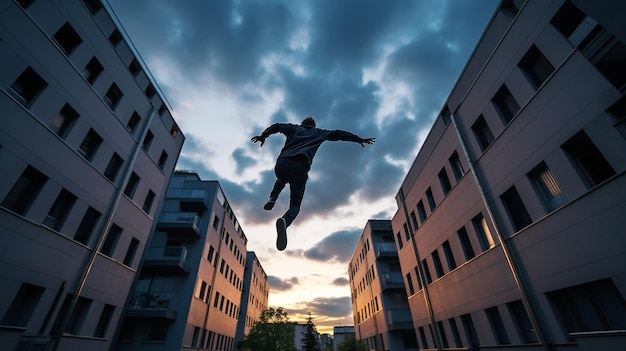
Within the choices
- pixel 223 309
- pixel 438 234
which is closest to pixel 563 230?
pixel 438 234

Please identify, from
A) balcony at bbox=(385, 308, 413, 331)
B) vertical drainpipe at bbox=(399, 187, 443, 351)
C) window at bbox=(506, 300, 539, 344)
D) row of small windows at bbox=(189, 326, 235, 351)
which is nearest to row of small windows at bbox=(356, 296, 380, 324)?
balcony at bbox=(385, 308, 413, 331)

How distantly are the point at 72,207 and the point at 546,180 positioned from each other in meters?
18.9

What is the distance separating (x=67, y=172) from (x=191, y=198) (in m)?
14.8

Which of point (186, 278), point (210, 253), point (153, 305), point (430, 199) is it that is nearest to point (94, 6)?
point (153, 305)

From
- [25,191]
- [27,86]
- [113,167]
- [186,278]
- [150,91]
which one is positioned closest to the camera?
[25,191]

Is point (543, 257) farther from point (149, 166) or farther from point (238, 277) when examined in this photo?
point (238, 277)

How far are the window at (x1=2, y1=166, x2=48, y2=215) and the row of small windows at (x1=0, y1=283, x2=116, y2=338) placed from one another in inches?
114

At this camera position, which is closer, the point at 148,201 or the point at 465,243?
the point at 465,243

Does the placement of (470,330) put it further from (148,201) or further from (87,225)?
(148,201)

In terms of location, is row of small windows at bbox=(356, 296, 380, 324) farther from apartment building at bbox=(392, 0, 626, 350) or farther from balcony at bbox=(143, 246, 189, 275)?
balcony at bbox=(143, 246, 189, 275)

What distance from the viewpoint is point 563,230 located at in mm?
8859

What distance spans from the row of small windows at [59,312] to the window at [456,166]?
19.2m

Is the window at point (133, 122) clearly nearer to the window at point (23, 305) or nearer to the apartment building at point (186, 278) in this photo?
the window at point (23, 305)

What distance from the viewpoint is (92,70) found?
14.3 metres
